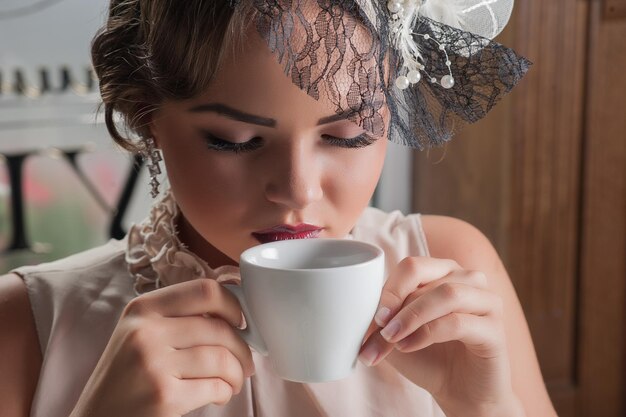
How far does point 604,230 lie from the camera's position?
219 centimetres

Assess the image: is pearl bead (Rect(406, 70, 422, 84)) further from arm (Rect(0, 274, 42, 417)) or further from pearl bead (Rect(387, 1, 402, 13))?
arm (Rect(0, 274, 42, 417))

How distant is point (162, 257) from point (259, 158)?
1.05ft

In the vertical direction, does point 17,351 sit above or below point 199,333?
below

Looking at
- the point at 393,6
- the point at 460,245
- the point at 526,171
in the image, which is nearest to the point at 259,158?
the point at 393,6

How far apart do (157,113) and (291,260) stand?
289mm

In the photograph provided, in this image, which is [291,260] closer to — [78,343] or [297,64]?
[297,64]

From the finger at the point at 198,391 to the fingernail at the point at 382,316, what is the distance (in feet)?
0.57

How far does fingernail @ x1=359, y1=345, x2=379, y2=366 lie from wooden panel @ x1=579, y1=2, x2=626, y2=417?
57.8 inches

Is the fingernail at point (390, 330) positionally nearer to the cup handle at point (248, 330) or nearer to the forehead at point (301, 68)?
the cup handle at point (248, 330)

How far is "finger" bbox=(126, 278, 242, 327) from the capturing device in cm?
82

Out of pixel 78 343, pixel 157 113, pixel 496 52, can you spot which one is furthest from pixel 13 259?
pixel 496 52

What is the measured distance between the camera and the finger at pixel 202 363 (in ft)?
2.74

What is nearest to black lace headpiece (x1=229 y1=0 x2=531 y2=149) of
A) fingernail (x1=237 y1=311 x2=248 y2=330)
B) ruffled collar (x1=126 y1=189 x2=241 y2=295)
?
fingernail (x1=237 y1=311 x2=248 y2=330)

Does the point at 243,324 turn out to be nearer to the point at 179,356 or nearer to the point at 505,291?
the point at 179,356
